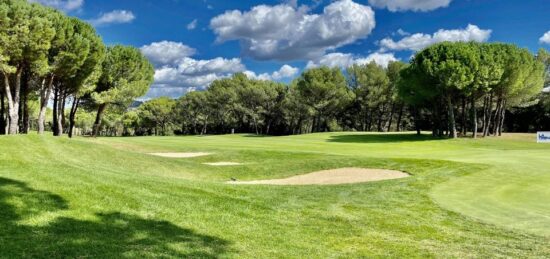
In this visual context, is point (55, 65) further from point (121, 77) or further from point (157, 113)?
point (157, 113)

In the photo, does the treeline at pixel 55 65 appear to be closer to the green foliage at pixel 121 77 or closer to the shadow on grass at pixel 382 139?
the green foliage at pixel 121 77

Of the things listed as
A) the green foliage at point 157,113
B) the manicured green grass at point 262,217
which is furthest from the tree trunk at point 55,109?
the green foliage at point 157,113

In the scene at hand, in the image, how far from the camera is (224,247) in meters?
8.22

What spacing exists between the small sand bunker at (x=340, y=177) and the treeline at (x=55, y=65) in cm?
2236

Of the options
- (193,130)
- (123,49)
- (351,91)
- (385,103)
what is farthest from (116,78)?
(193,130)

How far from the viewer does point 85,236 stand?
297 inches

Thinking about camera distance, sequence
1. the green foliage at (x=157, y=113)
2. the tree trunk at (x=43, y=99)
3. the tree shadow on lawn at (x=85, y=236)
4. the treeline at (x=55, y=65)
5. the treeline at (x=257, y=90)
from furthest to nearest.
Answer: the green foliage at (x=157, y=113) → the tree trunk at (x=43, y=99) → the treeline at (x=257, y=90) → the treeline at (x=55, y=65) → the tree shadow on lawn at (x=85, y=236)

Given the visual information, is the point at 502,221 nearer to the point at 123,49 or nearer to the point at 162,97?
the point at 123,49

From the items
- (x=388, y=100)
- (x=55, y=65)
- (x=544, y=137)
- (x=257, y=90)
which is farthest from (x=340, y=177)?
(x=257, y=90)

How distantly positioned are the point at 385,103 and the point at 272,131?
3195 centimetres

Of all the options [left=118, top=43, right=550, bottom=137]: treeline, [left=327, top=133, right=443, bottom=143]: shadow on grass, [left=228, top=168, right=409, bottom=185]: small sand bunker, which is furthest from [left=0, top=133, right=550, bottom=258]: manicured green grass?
[left=118, top=43, right=550, bottom=137]: treeline

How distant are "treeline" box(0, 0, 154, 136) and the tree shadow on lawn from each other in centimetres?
2750

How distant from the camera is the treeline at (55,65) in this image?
3234 centimetres

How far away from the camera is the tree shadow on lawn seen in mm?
6719
